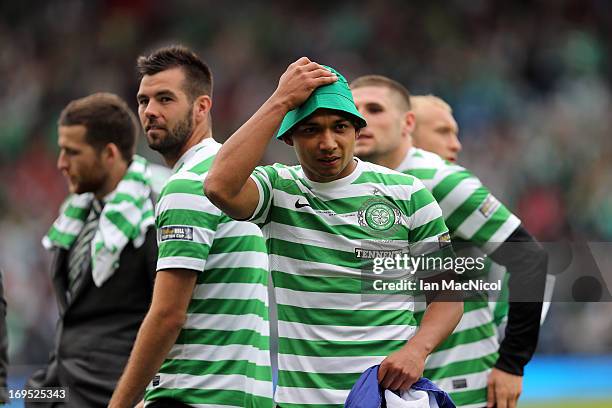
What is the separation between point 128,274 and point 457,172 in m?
1.62

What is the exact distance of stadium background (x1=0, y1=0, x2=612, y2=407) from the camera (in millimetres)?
14305

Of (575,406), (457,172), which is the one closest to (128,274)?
(457,172)

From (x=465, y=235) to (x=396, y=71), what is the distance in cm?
1168

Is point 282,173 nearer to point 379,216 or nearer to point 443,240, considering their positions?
point 379,216

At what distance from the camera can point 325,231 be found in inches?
136

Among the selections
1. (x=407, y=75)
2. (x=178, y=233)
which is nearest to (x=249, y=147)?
(x=178, y=233)

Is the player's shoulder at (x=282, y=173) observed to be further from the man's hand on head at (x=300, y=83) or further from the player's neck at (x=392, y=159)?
the player's neck at (x=392, y=159)

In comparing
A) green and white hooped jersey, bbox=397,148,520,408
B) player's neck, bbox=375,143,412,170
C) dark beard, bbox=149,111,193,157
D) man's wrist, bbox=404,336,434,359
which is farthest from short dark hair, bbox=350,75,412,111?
man's wrist, bbox=404,336,434,359

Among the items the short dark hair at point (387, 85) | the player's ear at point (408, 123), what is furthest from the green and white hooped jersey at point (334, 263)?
the short dark hair at point (387, 85)

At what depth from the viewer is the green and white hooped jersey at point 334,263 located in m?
3.37

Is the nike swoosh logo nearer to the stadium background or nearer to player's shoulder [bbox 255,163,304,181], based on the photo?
player's shoulder [bbox 255,163,304,181]

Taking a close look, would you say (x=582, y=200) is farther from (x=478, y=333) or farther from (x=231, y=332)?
(x=231, y=332)

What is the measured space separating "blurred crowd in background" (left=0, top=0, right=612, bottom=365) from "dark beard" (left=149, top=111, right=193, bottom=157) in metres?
9.64

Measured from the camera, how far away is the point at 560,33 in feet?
55.9
